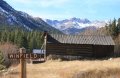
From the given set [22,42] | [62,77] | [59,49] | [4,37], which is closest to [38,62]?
[59,49]

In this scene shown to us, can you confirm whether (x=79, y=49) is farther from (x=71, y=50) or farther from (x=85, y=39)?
(x=85, y=39)

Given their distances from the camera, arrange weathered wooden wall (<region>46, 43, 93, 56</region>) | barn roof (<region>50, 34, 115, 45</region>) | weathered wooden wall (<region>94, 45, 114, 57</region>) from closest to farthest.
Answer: weathered wooden wall (<region>46, 43, 93, 56</region>)
weathered wooden wall (<region>94, 45, 114, 57</region>)
barn roof (<region>50, 34, 115, 45</region>)

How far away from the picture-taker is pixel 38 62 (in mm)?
55000

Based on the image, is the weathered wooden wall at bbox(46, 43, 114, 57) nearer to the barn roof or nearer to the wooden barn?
the wooden barn

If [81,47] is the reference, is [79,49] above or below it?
below

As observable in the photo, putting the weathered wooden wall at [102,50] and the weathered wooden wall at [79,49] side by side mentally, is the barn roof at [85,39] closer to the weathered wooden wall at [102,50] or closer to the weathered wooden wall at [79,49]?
the weathered wooden wall at [102,50]

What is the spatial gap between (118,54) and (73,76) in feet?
125

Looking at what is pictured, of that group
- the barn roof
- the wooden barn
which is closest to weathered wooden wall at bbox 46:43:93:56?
the wooden barn

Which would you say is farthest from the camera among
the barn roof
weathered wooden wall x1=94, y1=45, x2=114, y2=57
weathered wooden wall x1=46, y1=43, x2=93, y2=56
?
the barn roof

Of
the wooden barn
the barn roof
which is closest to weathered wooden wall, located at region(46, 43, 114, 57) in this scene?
the wooden barn

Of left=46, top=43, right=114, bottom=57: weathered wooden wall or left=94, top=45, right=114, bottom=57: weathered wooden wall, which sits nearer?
left=46, top=43, right=114, bottom=57: weathered wooden wall

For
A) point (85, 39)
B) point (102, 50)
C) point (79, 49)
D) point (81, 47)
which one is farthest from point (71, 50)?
point (102, 50)

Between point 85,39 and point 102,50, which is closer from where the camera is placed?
point 102,50

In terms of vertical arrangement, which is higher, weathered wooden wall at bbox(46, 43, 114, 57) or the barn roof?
the barn roof
